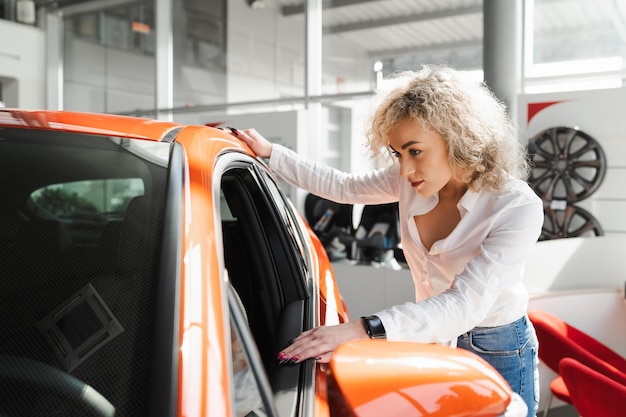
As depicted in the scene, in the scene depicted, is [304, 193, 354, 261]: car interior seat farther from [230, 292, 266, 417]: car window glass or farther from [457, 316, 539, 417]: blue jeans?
[230, 292, 266, 417]: car window glass

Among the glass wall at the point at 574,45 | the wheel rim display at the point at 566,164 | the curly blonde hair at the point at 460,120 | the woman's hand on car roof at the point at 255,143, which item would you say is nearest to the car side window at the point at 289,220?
the woman's hand on car roof at the point at 255,143

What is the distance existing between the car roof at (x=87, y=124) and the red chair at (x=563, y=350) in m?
2.17

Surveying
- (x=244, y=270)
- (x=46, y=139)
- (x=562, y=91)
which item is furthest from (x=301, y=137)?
(x=46, y=139)

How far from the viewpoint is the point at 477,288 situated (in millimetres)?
1276

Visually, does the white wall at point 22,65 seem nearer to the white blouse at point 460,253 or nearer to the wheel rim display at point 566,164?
the wheel rim display at point 566,164

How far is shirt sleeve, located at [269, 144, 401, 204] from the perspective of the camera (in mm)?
→ 1820

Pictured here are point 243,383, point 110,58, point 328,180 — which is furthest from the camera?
point 110,58

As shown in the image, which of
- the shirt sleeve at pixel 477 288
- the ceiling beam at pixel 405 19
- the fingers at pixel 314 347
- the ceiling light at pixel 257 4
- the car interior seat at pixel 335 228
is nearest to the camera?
the fingers at pixel 314 347

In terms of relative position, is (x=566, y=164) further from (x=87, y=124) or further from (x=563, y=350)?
(x=87, y=124)

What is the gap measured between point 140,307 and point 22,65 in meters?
9.09

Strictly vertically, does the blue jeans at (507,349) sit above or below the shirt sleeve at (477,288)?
below

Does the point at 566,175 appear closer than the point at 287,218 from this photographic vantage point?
No

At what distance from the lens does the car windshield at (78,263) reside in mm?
687

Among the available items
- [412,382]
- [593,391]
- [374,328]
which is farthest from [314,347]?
[593,391]
